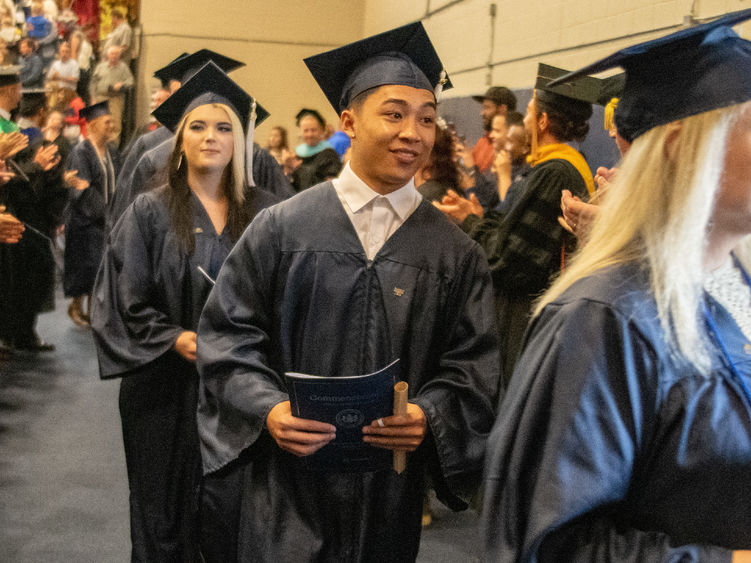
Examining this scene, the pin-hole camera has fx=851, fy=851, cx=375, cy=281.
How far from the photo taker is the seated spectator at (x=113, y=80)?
13.8 m

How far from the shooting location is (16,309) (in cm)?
723

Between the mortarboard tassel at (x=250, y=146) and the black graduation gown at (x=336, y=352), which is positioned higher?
the mortarboard tassel at (x=250, y=146)

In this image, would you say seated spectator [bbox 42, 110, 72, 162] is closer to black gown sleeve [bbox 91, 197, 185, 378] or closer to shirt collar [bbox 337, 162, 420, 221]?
black gown sleeve [bbox 91, 197, 185, 378]

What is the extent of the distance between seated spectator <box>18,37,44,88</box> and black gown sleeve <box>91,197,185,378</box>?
12176 millimetres

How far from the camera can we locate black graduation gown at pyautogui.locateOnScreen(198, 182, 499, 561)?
2.11 metres

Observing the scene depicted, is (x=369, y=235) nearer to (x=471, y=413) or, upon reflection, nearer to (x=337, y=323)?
(x=337, y=323)

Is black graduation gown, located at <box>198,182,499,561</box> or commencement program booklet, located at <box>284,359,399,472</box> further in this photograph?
black graduation gown, located at <box>198,182,499,561</box>

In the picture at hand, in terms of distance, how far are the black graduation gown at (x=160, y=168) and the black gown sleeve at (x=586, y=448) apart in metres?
2.79

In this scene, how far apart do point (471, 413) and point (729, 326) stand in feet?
2.93

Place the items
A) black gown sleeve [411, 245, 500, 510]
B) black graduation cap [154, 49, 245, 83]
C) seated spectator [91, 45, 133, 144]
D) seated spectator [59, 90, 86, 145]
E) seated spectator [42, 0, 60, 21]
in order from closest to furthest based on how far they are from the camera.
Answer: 1. black gown sleeve [411, 245, 500, 510]
2. black graduation cap [154, 49, 245, 83]
3. seated spectator [59, 90, 86, 145]
4. seated spectator [91, 45, 133, 144]
5. seated spectator [42, 0, 60, 21]

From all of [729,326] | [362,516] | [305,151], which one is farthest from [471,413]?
[305,151]

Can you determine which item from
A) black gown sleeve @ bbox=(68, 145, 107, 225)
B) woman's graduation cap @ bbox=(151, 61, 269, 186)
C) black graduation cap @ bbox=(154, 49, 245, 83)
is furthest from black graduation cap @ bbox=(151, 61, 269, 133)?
black gown sleeve @ bbox=(68, 145, 107, 225)

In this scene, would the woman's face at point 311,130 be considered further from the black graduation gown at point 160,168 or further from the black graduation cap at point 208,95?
the black graduation cap at point 208,95

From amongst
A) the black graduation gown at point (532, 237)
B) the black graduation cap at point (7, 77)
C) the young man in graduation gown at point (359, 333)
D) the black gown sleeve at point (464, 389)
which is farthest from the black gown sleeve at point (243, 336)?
the black graduation cap at point (7, 77)
